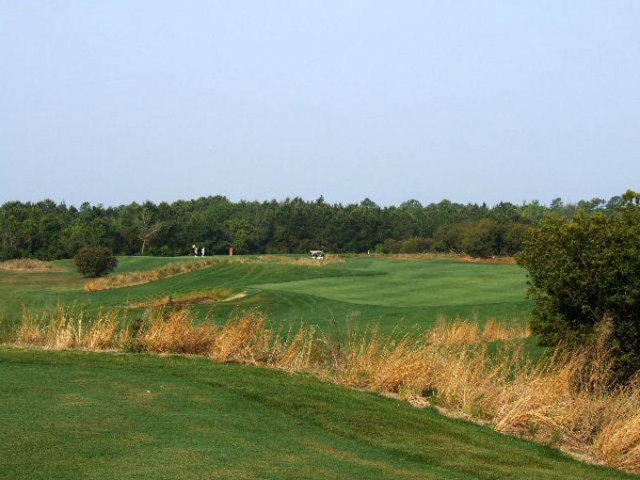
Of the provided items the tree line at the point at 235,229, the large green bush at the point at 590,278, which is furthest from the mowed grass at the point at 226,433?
the tree line at the point at 235,229

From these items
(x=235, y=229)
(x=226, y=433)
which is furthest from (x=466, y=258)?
(x=226, y=433)

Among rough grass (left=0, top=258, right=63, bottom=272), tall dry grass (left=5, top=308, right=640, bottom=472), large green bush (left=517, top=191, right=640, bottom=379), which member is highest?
large green bush (left=517, top=191, right=640, bottom=379)

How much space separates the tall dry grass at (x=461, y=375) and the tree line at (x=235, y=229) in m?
71.8

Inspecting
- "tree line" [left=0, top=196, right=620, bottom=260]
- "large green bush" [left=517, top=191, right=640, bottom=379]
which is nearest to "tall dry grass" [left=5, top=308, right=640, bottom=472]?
"large green bush" [left=517, top=191, right=640, bottom=379]

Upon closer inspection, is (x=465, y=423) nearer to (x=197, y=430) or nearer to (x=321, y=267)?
(x=197, y=430)

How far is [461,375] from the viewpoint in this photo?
11.9 meters

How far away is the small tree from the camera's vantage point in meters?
52.4

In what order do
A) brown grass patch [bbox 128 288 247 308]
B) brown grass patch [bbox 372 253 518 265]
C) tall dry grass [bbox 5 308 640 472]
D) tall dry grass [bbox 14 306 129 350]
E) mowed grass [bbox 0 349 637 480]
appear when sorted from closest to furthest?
Answer: mowed grass [bbox 0 349 637 480]
tall dry grass [bbox 5 308 640 472]
tall dry grass [bbox 14 306 129 350]
brown grass patch [bbox 128 288 247 308]
brown grass patch [bbox 372 253 518 265]

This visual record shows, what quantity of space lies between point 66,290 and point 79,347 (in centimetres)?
3150

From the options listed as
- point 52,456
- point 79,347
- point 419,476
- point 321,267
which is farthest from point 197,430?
point 321,267

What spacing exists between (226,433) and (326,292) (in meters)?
27.6

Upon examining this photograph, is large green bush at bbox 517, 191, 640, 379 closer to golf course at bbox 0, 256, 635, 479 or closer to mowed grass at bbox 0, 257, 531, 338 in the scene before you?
mowed grass at bbox 0, 257, 531, 338

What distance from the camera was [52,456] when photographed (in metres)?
6.13

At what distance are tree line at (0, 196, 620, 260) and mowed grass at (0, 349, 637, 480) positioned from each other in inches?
2979
